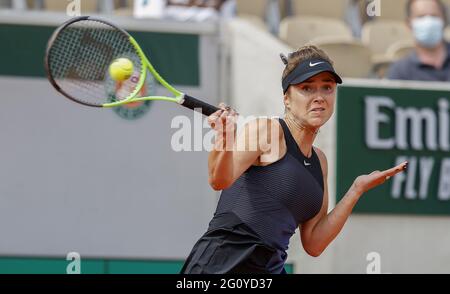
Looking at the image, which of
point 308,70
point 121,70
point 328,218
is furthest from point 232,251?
point 121,70

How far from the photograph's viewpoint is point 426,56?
852 cm

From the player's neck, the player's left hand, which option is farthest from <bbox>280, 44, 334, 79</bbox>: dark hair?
the player's left hand

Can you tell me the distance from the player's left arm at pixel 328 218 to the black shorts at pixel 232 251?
0.95 feet

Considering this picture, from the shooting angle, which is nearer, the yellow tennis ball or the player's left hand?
the player's left hand

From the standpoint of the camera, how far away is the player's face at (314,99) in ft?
15.9

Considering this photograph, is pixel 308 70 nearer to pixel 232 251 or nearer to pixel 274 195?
pixel 274 195

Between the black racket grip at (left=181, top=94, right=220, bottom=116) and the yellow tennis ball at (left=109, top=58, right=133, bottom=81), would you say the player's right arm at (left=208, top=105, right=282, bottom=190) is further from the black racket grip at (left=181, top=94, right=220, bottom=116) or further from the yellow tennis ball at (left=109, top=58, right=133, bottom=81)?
the yellow tennis ball at (left=109, top=58, right=133, bottom=81)

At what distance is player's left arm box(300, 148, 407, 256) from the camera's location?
5.04 metres

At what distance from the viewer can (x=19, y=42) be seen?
7988 millimetres

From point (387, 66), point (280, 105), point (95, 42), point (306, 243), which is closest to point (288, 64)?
point (306, 243)

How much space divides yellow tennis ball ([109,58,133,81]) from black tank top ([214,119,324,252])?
709 mm

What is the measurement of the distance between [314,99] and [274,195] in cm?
43
